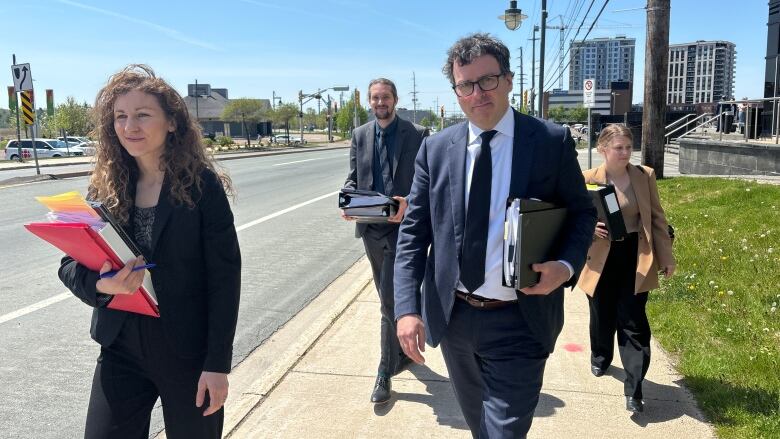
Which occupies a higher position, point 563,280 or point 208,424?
point 563,280

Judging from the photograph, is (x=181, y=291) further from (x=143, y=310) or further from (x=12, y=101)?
(x=12, y=101)

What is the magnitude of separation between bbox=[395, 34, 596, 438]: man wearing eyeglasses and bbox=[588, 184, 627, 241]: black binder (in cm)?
143

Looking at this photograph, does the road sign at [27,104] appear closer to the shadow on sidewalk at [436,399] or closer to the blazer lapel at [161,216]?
the shadow on sidewalk at [436,399]

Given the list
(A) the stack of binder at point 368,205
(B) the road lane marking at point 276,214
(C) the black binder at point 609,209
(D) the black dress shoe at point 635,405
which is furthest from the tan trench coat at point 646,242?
(B) the road lane marking at point 276,214

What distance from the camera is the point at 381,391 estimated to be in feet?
13.2

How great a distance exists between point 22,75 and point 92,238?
85.5ft

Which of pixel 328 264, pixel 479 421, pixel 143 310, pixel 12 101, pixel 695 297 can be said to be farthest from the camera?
pixel 12 101

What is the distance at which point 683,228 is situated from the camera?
349 inches

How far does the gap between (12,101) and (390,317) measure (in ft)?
171

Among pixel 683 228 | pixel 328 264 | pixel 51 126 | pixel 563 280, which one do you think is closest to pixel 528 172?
pixel 563 280

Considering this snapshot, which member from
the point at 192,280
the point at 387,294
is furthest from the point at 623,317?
the point at 192,280

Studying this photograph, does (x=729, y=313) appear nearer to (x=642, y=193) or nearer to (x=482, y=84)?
(x=642, y=193)

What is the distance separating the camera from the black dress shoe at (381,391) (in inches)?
157

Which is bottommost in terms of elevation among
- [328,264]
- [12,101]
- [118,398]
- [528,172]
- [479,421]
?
[328,264]
